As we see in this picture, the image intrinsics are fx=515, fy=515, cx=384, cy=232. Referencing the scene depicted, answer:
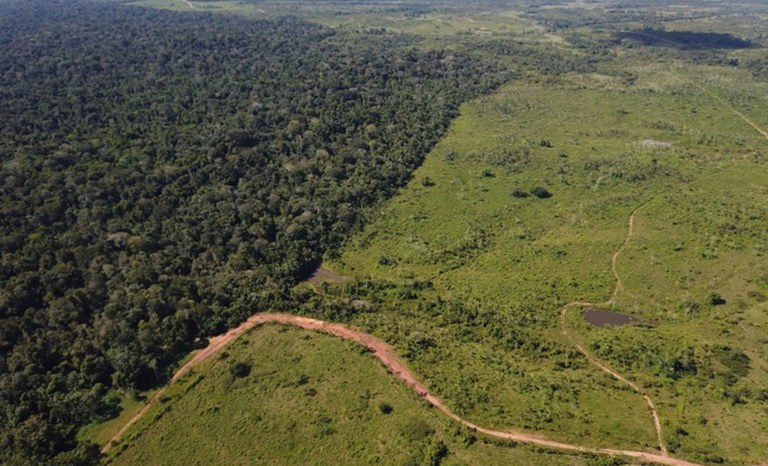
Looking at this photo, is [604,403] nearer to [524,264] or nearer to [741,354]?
[741,354]

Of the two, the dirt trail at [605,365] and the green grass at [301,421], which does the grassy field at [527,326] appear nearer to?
the green grass at [301,421]

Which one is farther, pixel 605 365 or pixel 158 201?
pixel 158 201

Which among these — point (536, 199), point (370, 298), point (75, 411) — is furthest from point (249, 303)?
point (536, 199)

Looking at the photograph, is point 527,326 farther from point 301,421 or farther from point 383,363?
point 301,421

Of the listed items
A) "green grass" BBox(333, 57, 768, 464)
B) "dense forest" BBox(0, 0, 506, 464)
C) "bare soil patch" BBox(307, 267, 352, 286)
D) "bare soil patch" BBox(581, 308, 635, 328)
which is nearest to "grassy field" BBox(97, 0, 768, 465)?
"green grass" BBox(333, 57, 768, 464)

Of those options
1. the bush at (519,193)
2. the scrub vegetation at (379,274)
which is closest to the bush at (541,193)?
the scrub vegetation at (379,274)

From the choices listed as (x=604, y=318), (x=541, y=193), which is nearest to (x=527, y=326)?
(x=604, y=318)
